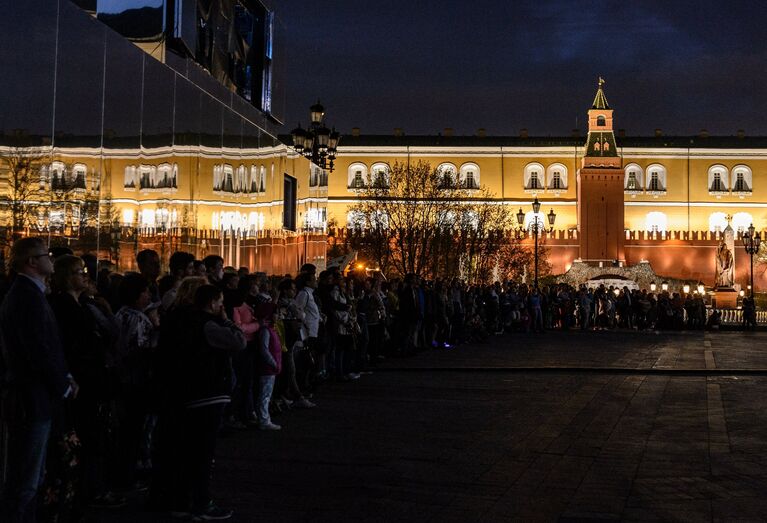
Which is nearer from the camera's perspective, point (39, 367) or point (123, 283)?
point (39, 367)

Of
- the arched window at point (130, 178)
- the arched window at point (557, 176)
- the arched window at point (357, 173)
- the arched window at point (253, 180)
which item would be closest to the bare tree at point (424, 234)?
the arched window at point (253, 180)

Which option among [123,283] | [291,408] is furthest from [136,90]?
[291,408]

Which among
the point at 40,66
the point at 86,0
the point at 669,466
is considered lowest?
the point at 669,466

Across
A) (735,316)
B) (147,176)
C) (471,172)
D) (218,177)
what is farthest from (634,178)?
(147,176)

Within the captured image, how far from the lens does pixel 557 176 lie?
3553 inches

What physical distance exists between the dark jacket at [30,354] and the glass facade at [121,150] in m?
1.81

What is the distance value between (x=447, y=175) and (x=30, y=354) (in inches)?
1987

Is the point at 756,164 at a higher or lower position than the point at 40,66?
higher

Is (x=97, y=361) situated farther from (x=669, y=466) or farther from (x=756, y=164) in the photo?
(x=756, y=164)

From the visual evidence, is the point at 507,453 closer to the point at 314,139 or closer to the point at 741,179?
the point at 314,139

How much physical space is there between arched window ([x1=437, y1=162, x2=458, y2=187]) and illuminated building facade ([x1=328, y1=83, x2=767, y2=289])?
0.22m

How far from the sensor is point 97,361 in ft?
18.9

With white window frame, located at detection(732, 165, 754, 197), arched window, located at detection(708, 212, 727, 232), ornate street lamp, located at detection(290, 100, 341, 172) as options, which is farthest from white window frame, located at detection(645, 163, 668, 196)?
ornate street lamp, located at detection(290, 100, 341, 172)

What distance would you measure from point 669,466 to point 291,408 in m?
4.66
